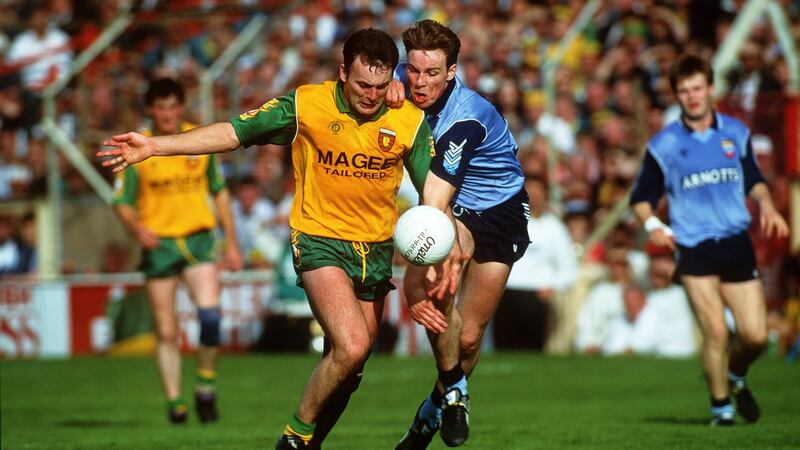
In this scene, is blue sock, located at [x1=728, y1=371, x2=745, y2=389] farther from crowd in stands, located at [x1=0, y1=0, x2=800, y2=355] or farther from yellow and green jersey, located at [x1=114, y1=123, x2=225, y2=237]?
crowd in stands, located at [x1=0, y1=0, x2=800, y2=355]

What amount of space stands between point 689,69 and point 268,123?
404 centimetres

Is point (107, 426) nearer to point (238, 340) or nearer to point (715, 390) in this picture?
point (715, 390)

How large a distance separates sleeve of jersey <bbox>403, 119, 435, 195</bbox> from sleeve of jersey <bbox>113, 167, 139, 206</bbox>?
5.02m

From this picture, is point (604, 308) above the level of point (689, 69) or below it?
below

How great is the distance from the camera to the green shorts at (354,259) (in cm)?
827

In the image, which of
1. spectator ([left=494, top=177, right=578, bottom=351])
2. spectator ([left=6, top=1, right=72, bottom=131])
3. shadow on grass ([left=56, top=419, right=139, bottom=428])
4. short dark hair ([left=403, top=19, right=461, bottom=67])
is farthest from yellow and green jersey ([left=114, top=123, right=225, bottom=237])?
spectator ([left=6, top=1, right=72, bottom=131])

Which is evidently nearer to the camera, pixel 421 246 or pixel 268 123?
pixel 421 246

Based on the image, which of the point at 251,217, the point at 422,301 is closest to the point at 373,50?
the point at 422,301

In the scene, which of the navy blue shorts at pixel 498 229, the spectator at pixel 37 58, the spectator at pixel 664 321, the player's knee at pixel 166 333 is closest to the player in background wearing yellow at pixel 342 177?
the navy blue shorts at pixel 498 229

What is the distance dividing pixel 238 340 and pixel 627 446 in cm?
1217

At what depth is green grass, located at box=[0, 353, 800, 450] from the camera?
33.7 ft

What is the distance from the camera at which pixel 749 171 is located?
1108 cm

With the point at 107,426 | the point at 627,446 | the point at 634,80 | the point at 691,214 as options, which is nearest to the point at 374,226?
the point at 627,446

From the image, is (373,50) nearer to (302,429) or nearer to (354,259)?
(354,259)
